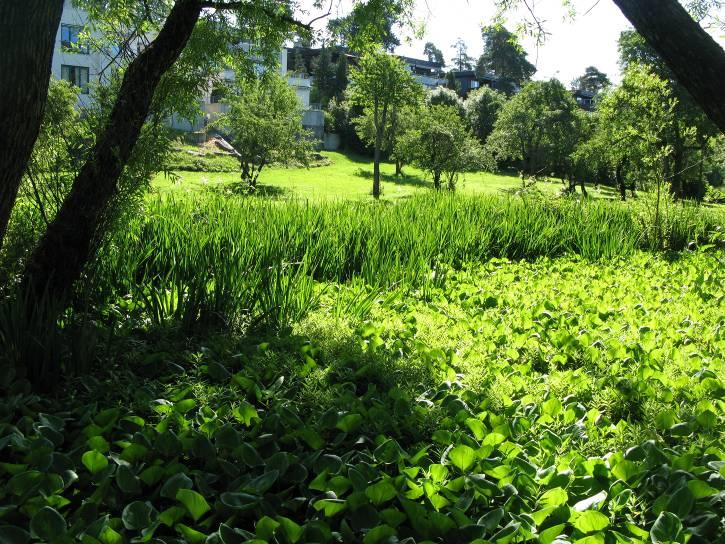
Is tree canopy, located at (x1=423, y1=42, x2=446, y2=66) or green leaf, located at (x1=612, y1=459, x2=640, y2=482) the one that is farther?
tree canopy, located at (x1=423, y1=42, x2=446, y2=66)

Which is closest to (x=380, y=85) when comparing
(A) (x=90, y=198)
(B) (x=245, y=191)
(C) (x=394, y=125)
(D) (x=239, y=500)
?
(C) (x=394, y=125)

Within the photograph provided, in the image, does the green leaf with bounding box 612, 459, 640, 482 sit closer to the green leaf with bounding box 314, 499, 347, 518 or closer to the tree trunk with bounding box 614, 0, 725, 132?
the green leaf with bounding box 314, 499, 347, 518

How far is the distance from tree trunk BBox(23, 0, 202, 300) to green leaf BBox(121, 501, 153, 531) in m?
2.12

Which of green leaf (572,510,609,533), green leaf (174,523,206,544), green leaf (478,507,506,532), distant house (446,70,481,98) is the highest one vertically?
distant house (446,70,481,98)

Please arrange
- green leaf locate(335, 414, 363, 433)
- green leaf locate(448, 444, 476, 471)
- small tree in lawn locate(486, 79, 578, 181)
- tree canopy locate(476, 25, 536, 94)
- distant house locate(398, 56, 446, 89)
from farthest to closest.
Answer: distant house locate(398, 56, 446, 89) → tree canopy locate(476, 25, 536, 94) → small tree in lawn locate(486, 79, 578, 181) → green leaf locate(335, 414, 363, 433) → green leaf locate(448, 444, 476, 471)

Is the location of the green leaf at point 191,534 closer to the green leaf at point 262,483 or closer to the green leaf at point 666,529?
the green leaf at point 262,483

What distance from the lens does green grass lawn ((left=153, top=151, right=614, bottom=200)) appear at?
20636 mm

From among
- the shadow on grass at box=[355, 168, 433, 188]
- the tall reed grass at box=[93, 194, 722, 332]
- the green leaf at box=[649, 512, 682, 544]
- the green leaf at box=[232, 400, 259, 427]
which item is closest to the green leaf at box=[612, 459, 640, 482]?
the green leaf at box=[649, 512, 682, 544]

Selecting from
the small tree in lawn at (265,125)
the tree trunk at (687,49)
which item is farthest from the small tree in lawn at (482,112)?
the tree trunk at (687,49)

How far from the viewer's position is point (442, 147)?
2055cm

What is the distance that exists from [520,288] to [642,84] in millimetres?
5178

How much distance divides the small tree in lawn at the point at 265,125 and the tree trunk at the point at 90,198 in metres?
16.0

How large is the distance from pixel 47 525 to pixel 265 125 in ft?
62.7

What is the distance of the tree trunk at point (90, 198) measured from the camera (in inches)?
147
